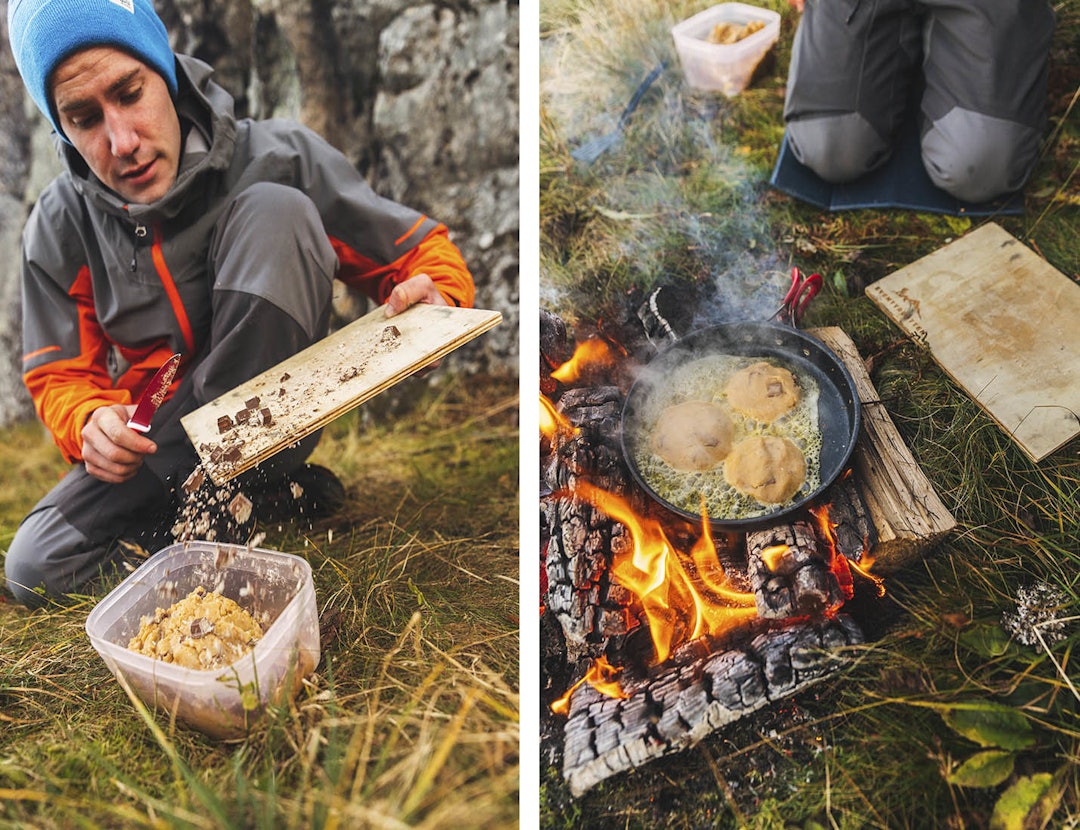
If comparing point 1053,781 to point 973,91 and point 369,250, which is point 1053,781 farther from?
point 369,250

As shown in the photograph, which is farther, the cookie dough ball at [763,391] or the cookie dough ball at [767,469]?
the cookie dough ball at [763,391]

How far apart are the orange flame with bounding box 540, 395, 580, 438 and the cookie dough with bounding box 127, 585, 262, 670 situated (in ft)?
2.76

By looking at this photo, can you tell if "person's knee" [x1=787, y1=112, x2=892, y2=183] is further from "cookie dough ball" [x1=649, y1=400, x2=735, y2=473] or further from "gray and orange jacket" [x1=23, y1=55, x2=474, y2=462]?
"gray and orange jacket" [x1=23, y1=55, x2=474, y2=462]

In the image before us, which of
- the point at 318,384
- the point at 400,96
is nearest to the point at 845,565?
the point at 318,384

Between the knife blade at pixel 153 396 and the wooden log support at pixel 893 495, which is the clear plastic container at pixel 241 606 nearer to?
the knife blade at pixel 153 396

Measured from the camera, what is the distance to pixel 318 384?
1.89 meters

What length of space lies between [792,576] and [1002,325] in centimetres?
92

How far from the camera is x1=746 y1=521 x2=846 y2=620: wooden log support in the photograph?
5.63ft

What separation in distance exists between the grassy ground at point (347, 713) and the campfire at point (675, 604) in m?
0.17

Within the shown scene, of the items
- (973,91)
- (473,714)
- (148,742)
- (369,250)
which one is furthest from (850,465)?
(148,742)

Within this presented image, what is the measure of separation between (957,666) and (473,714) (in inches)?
40.3

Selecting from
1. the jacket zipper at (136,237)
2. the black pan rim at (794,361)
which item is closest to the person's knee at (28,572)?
the jacket zipper at (136,237)

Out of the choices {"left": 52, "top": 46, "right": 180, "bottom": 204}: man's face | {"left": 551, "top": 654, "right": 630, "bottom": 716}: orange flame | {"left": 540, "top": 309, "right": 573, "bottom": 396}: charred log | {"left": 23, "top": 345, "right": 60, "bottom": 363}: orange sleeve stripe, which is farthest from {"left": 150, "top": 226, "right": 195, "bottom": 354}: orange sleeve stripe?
{"left": 551, "top": 654, "right": 630, "bottom": 716}: orange flame

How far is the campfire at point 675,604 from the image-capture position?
1.67 metres
